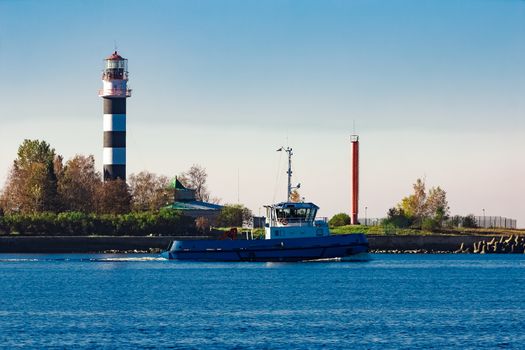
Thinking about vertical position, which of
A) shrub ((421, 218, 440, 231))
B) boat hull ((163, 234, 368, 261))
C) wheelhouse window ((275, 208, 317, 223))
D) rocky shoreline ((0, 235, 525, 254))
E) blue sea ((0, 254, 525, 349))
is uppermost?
shrub ((421, 218, 440, 231))

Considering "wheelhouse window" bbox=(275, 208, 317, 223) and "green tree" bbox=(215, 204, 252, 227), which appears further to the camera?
"green tree" bbox=(215, 204, 252, 227)

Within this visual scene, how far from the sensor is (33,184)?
170m

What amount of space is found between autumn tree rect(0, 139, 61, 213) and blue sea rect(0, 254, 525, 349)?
46.6 metres

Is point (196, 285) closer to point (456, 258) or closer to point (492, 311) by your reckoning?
point (492, 311)

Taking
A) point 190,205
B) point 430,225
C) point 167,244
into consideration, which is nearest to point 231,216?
point 190,205

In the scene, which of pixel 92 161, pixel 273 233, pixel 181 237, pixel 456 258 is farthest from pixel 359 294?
pixel 92 161

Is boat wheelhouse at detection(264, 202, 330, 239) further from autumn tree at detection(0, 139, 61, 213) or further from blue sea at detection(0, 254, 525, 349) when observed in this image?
autumn tree at detection(0, 139, 61, 213)

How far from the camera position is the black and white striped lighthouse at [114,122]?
511 feet

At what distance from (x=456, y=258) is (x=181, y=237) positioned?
31.4m

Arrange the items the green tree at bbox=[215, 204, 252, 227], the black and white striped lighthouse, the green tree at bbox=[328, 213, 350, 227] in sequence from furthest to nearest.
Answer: the green tree at bbox=[215, 204, 252, 227] < the green tree at bbox=[328, 213, 350, 227] < the black and white striped lighthouse

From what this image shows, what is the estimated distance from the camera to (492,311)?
249 ft

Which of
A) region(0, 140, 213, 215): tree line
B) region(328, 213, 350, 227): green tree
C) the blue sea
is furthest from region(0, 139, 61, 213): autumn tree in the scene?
the blue sea

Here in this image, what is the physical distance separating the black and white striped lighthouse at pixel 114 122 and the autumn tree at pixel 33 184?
11320 mm

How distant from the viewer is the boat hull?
11756 centimetres
